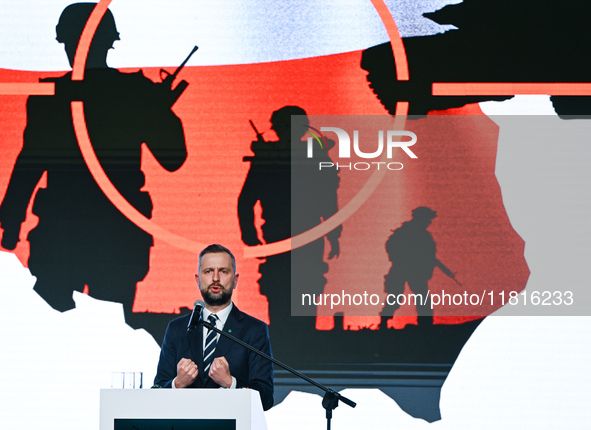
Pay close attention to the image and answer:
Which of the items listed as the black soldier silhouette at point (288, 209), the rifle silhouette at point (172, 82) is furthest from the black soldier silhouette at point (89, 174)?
the black soldier silhouette at point (288, 209)

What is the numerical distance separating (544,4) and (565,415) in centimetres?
225

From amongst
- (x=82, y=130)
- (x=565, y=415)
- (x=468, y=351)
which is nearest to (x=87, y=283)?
(x=82, y=130)

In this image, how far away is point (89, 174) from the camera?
4242 mm

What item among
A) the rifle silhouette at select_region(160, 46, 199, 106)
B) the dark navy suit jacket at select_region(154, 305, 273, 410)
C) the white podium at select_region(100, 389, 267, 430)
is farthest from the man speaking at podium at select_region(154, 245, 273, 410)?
the rifle silhouette at select_region(160, 46, 199, 106)

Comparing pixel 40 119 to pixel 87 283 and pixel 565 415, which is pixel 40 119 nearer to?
pixel 87 283

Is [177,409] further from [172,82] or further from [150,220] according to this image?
[172,82]

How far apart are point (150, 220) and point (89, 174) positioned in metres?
0.44

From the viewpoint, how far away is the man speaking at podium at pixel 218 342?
3084 millimetres

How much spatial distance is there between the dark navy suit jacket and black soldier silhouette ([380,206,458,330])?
1.11 m

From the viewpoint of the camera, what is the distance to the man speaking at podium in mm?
3084

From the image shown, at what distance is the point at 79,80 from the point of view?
428cm

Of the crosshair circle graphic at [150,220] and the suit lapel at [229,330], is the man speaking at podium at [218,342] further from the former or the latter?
the crosshair circle graphic at [150,220]

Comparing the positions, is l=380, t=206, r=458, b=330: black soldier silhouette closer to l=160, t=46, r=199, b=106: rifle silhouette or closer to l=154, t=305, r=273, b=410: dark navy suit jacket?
l=154, t=305, r=273, b=410: dark navy suit jacket

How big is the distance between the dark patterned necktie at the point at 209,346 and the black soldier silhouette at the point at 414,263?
1.21 metres
